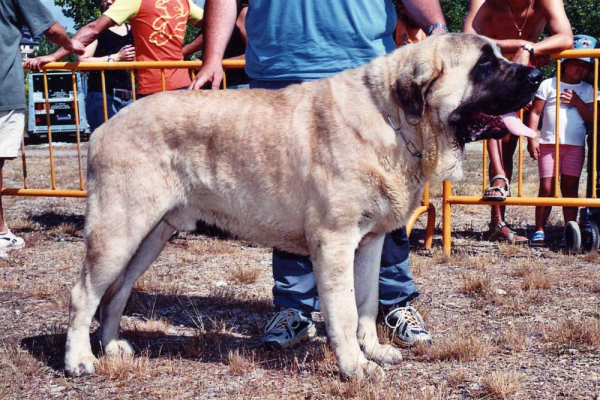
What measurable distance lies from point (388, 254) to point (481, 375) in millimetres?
985

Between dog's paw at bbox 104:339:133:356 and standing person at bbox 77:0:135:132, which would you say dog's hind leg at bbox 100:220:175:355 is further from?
standing person at bbox 77:0:135:132

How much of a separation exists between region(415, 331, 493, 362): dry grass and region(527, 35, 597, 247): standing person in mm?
3060

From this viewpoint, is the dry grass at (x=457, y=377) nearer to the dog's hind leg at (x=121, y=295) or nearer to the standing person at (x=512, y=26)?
the dog's hind leg at (x=121, y=295)

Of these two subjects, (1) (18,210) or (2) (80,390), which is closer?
(2) (80,390)

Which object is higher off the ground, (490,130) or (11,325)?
(490,130)

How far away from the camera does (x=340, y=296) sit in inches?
126

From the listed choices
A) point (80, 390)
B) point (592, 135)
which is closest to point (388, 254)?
point (80, 390)

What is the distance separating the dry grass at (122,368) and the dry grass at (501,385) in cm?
154

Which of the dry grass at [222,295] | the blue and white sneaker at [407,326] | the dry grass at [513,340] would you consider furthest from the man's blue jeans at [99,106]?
the dry grass at [513,340]

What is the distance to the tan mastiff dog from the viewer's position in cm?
317

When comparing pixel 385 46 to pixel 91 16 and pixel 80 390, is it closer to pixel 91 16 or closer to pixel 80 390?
pixel 80 390

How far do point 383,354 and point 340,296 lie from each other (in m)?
0.54

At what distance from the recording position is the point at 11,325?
4270 millimetres

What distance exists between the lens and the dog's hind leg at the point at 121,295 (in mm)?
3680
